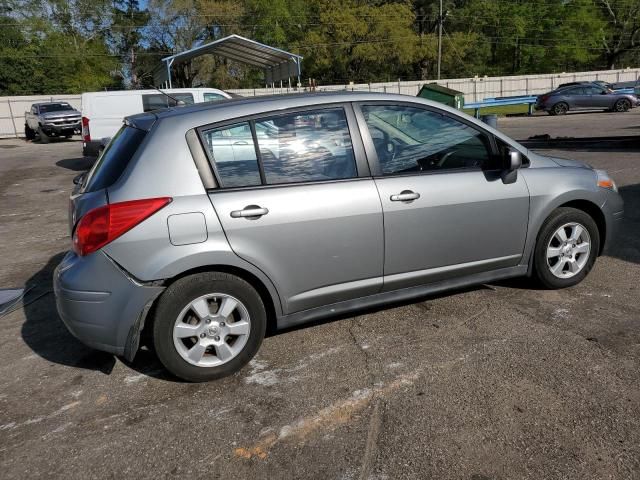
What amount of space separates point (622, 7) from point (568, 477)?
7250cm

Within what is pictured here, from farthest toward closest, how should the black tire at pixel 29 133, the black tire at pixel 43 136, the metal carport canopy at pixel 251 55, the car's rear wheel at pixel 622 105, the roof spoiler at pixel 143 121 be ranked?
the black tire at pixel 29 133 → the car's rear wheel at pixel 622 105 → the black tire at pixel 43 136 → the metal carport canopy at pixel 251 55 → the roof spoiler at pixel 143 121

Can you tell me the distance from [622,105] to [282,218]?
27.3 meters

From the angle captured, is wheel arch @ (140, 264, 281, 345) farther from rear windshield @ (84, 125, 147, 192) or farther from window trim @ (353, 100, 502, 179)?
window trim @ (353, 100, 502, 179)

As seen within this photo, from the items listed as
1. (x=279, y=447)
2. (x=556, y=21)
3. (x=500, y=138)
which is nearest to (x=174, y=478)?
(x=279, y=447)

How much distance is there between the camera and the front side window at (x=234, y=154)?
10.8ft

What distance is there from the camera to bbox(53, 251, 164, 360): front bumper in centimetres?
305

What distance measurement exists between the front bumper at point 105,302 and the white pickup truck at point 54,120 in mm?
24062

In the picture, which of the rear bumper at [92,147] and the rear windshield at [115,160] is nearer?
the rear windshield at [115,160]

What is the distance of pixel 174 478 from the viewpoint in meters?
2.49

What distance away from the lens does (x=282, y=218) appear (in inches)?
129

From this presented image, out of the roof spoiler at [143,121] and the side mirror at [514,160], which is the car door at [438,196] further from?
the roof spoiler at [143,121]

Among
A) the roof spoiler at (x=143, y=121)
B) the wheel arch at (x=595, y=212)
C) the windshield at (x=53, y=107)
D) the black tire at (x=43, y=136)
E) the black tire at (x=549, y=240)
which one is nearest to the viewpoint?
the roof spoiler at (x=143, y=121)

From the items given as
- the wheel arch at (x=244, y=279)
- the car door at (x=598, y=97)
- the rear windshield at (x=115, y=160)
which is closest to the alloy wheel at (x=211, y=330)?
the wheel arch at (x=244, y=279)

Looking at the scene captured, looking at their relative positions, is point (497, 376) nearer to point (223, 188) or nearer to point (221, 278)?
point (221, 278)
